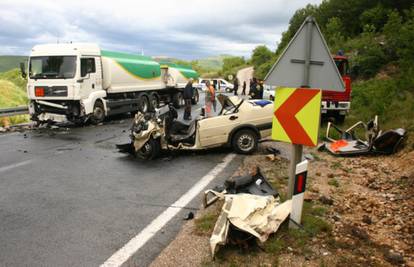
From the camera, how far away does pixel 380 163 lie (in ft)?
25.7

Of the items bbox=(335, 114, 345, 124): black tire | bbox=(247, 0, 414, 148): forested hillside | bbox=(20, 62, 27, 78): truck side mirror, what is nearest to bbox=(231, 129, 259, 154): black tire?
bbox=(247, 0, 414, 148): forested hillside

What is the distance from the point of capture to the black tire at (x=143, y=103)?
1907cm

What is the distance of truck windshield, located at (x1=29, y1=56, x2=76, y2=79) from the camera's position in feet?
47.4

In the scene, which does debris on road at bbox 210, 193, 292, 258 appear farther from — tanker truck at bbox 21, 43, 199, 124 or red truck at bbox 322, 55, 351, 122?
tanker truck at bbox 21, 43, 199, 124

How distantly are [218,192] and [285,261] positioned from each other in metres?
1.65

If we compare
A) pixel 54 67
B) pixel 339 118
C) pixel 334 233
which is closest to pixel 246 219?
pixel 334 233

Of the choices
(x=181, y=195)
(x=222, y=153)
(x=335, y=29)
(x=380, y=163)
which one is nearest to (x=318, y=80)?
(x=181, y=195)

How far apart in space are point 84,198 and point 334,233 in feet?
12.1

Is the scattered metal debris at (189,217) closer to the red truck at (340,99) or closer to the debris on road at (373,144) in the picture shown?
the debris on road at (373,144)

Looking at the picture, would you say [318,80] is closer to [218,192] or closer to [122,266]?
[218,192]

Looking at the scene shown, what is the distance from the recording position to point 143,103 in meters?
19.8

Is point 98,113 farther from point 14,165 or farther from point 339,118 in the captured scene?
point 339,118

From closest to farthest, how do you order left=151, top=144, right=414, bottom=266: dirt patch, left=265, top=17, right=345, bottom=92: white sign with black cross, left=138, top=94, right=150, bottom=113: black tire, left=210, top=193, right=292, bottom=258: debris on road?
left=151, top=144, right=414, bottom=266: dirt patch
left=210, top=193, right=292, bottom=258: debris on road
left=265, top=17, right=345, bottom=92: white sign with black cross
left=138, top=94, right=150, bottom=113: black tire

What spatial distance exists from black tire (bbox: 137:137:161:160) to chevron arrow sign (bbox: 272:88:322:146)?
476 cm
